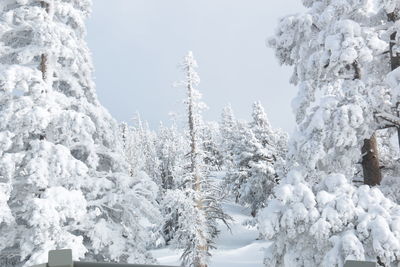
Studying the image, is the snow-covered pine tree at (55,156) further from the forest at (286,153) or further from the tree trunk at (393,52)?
the tree trunk at (393,52)

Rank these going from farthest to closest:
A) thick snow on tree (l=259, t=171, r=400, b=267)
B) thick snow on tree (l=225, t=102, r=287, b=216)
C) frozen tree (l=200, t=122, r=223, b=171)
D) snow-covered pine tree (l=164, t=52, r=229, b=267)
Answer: thick snow on tree (l=225, t=102, r=287, b=216) < frozen tree (l=200, t=122, r=223, b=171) < snow-covered pine tree (l=164, t=52, r=229, b=267) < thick snow on tree (l=259, t=171, r=400, b=267)

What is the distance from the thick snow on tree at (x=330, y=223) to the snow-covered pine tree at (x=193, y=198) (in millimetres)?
13187

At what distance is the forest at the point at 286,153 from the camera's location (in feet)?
27.3

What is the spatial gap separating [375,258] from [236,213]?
134 ft

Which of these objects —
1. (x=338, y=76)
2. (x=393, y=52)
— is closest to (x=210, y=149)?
(x=338, y=76)

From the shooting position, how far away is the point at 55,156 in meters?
10.6

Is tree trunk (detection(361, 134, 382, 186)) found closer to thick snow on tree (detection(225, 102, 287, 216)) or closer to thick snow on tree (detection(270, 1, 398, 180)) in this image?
thick snow on tree (detection(270, 1, 398, 180))

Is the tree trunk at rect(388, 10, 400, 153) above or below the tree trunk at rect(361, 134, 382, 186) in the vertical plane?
above

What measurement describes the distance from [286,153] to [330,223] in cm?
277

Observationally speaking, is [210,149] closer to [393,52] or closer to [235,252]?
[235,252]

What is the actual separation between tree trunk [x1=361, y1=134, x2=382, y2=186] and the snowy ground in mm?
17463

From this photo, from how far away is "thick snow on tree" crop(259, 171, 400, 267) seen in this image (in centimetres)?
752

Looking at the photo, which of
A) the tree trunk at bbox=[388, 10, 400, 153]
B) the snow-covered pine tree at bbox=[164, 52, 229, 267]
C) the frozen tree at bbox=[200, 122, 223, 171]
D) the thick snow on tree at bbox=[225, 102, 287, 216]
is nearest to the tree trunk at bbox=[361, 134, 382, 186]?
the tree trunk at bbox=[388, 10, 400, 153]

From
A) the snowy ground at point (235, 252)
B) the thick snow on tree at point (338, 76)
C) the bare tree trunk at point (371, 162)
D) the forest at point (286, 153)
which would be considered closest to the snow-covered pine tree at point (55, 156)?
the forest at point (286, 153)
